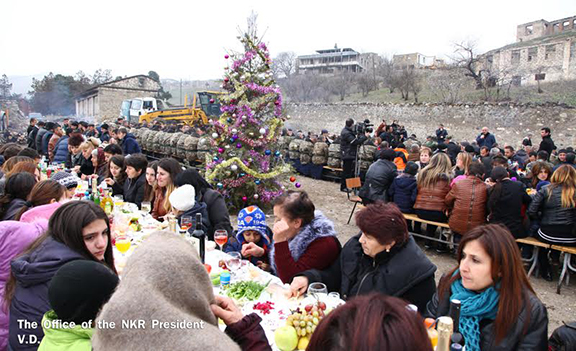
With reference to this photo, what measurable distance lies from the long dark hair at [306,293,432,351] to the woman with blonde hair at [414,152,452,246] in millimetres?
5254

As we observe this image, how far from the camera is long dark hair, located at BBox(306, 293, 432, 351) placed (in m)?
0.94

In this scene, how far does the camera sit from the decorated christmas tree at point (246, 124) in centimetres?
755

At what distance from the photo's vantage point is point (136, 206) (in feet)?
16.7

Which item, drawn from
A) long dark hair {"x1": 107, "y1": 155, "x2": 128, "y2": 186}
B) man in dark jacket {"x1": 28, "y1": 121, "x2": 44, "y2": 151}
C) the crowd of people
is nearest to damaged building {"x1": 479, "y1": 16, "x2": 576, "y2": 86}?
man in dark jacket {"x1": 28, "y1": 121, "x2": 44, "y2": 151}

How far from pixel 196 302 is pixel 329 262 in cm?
203

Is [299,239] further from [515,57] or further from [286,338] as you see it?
[515,57]

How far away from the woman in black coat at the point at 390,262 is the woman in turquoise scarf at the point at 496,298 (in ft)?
0.95

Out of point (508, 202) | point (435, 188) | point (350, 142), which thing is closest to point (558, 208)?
point (508, 202)

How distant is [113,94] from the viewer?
120 ft

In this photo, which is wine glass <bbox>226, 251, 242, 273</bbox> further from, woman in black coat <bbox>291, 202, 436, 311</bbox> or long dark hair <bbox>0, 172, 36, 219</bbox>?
long dark hair <bbox>0, 172, 36, 219</bbox>

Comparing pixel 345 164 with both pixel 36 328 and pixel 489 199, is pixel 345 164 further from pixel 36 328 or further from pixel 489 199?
pixel 36 328

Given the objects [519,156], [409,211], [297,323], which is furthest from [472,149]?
[297,323]

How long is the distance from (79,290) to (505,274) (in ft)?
7.18

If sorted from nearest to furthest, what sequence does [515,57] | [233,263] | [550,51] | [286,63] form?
[233,263] < [550,51] < [515,57] < [286,63]
